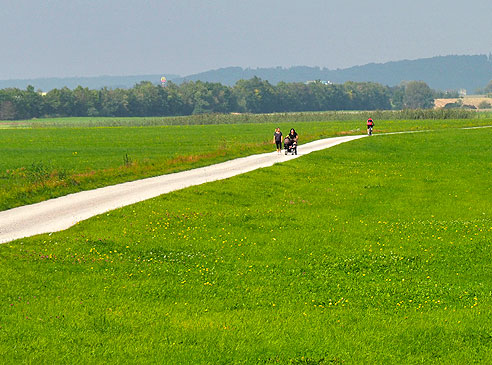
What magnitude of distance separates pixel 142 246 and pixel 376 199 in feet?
42.9

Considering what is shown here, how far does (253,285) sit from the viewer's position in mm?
13383

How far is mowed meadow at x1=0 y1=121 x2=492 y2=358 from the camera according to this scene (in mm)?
10008

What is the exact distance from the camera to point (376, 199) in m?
26.3

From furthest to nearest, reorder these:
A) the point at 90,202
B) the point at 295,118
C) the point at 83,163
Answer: the point at 295,118, the point at 83,163, the point at 90,202

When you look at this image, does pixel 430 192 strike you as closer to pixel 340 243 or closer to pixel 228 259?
pixel 340 243

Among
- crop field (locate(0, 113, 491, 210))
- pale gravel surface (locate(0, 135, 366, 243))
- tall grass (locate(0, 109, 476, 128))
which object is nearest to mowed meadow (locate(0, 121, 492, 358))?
pale gravel surface (locate(0, 135, 366, 243))

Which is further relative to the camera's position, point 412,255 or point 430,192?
point 430,192

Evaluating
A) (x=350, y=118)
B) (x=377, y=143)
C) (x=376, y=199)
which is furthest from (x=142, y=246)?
(x=350, y=118)

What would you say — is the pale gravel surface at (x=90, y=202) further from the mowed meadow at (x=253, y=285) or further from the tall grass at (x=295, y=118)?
the tall grass at (x=295, y=118)

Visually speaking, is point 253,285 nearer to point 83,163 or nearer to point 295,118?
point 83,163

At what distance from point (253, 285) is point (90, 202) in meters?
11.6

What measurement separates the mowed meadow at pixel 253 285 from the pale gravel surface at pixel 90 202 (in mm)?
1057

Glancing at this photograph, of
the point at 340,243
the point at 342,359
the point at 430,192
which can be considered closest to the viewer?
the point at 342,359

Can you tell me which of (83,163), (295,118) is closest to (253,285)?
(83,163)
